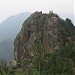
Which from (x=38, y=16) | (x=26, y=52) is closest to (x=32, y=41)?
(x=26, y=52)

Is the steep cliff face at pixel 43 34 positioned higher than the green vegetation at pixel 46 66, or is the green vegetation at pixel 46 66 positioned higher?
the steep cliff face at pixel 43 34

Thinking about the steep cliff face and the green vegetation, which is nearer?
the green vegetation

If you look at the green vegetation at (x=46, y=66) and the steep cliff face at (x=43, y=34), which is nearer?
the green vegetation at (x=46, y=66)

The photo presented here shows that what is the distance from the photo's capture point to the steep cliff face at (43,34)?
8688 cm

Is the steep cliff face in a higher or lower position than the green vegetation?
higher

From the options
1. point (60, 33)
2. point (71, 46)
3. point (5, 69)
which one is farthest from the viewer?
point (60, 33)

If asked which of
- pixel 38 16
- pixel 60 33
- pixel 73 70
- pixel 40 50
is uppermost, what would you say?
pixel 38 16

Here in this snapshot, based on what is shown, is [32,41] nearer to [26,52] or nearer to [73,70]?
[26,52]

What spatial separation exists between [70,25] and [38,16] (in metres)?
11.1

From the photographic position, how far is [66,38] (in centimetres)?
8906

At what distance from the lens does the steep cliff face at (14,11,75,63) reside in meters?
86.9

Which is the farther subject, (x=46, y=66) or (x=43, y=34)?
(x=43, y=34)

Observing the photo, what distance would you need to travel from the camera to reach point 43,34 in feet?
295

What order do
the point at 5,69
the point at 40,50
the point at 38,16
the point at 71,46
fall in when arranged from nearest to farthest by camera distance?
the point at 40,50 < the point at 5,69 < the point at 71,46 < the point at 38,16
